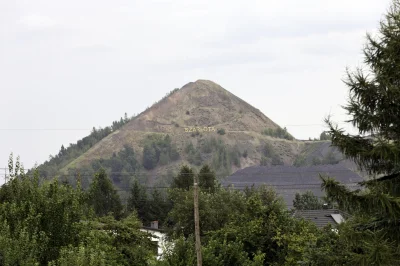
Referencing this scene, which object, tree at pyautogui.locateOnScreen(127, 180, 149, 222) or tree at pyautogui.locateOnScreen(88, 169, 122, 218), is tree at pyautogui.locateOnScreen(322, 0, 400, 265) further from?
tree at pyautogui.locateOnScreen(127, 180, 149, 222)

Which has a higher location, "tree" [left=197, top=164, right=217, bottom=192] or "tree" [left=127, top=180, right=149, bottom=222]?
"tree" [left=197, top=164, right=217, bottom=192]

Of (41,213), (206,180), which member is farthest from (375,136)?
(206,180)

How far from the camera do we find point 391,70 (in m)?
16.9

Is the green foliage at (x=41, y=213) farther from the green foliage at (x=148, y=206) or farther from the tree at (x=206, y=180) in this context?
the green foliage at (x=148, y=206)

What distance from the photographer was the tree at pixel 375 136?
16516 millimetres

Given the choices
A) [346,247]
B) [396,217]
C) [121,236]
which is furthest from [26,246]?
[121,236]

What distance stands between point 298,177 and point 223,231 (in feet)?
374

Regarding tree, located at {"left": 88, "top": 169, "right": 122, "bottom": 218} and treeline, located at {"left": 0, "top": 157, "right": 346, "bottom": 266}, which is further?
tree, located at {"left": 88, "top": 169, "right": 122, "bottom": 218}

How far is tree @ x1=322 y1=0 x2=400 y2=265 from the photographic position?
54.2ft

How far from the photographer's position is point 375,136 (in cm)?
1684

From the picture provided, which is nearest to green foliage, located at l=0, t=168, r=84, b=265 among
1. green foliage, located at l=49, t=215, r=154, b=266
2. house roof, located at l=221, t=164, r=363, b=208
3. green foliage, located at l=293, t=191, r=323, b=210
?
green foliage, located at l=49, t=215, r=154, b=266

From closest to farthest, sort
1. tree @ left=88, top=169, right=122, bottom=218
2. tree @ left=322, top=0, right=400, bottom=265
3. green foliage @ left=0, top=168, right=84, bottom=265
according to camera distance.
Result: tree @ left=322, top=0, right=400, bottom=265 → green foliage @ left=0, top=168, right=84, bottom=265 → tree @ left=88, top=169, right=122, bottom=218

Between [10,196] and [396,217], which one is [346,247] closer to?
[396,217]

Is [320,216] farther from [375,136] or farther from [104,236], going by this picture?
[375,136]
